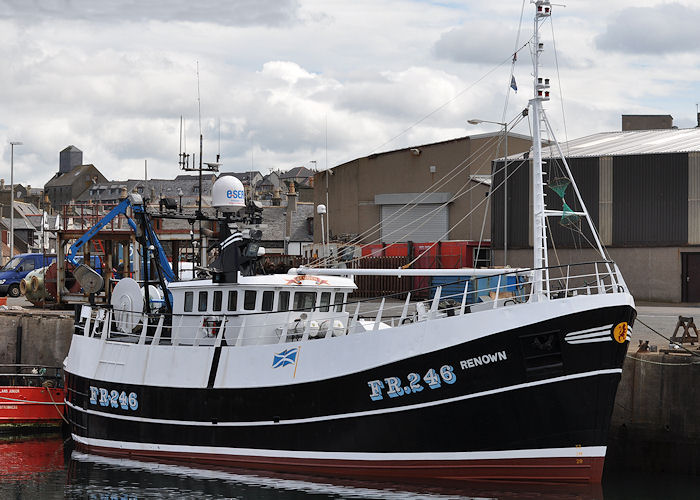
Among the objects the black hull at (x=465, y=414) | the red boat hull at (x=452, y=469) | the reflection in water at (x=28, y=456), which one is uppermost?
the black hull at (x=465, y=414)

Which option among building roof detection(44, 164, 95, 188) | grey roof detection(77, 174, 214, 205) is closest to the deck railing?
grey roof detection(77, 174, 214, 205)

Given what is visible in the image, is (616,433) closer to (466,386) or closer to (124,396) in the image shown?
(466,386)

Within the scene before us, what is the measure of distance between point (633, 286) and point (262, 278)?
21.0 m

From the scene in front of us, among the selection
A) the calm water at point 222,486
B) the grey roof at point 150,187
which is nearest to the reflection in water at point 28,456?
the calm water at point 222,486

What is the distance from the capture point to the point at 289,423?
1975 cm

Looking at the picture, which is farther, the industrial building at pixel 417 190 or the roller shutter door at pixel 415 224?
the roller shutter door at pixel 415 224

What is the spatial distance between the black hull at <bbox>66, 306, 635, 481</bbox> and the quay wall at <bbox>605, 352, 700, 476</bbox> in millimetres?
2726

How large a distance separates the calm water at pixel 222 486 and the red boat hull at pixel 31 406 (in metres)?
4.30

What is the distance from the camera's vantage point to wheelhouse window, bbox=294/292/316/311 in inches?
851

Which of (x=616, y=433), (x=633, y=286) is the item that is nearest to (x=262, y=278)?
(x=616, y=433)

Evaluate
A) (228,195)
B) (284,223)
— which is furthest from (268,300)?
(284,223)

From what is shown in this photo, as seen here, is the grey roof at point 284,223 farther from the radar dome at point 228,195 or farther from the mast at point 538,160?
the mast at point 538,160

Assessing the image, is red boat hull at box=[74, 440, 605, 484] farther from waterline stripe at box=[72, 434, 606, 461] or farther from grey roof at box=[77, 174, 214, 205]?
grey roof at box=[77, 174, 214, 205]

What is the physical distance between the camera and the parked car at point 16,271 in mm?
48125
